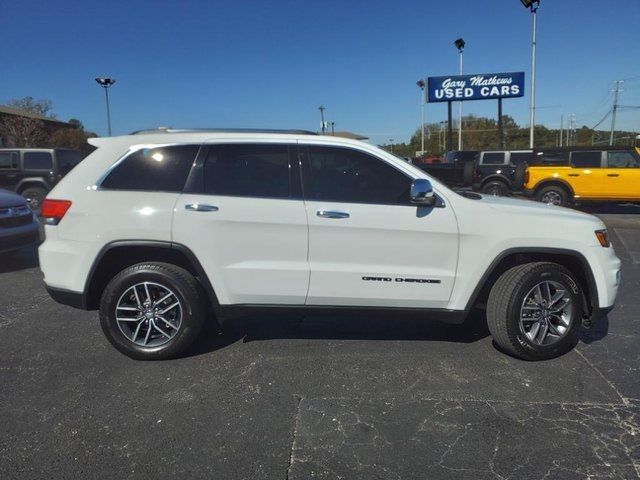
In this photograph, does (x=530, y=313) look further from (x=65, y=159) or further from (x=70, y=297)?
(x=65, y=159)

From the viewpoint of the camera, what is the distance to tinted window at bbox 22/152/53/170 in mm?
14742

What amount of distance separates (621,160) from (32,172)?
17.0 meters

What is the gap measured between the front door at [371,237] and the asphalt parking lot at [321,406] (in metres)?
0.60

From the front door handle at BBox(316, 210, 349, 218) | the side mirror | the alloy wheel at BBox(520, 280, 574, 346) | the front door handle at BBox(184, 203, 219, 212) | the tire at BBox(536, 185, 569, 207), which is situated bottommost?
the alloy wheel at BBox(520, 280, 574, 346)

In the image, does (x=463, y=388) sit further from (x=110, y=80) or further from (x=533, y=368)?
(x=110, y=80)

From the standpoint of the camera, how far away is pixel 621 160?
1398 centimetres

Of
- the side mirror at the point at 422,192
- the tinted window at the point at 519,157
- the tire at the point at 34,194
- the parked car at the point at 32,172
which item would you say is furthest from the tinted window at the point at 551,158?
the tire at the point at 34,194

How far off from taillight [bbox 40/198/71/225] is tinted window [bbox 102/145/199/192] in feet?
1.13

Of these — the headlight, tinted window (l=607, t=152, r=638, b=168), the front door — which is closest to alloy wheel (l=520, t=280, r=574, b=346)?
the headlight

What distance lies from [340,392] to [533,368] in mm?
1566

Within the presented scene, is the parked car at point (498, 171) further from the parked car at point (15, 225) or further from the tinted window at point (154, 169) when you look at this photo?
the tinted window at point (154, 169)

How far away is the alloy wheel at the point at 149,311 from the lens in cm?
393

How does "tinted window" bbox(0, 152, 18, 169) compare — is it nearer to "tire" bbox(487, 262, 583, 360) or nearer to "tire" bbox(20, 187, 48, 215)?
"tire" bbox(20, 187, 48, 215)

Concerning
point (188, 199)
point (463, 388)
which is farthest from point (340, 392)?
point (188, 199)
